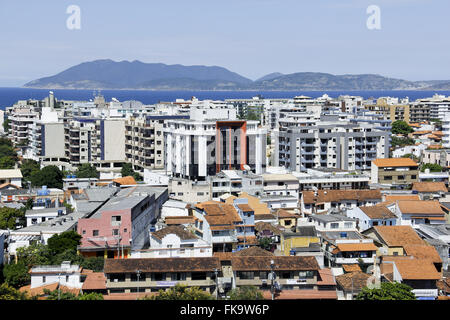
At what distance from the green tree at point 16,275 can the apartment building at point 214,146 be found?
6007mm

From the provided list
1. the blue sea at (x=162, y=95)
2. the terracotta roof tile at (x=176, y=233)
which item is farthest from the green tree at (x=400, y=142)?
the blue sea at (x=162, y=95)

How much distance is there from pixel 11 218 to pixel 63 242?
78.1 inches

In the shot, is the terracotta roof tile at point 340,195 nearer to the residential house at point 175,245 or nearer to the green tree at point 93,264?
the residential house at point 175,245

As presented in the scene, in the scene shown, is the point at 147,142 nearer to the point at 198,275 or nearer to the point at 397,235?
the point at 397,235

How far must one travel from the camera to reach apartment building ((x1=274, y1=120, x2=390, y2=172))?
13.3 metres

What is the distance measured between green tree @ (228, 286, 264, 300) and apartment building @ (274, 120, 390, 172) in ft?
25.7

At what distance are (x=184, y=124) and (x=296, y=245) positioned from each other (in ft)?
18.7

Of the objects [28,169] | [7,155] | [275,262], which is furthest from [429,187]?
[7,155]

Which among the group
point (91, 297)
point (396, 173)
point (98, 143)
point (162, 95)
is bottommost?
point (91, 297)

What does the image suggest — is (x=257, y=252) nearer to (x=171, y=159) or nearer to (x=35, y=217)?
(x=35, y=217)

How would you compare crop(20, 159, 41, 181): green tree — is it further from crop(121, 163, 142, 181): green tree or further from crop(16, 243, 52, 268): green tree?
crop(16, 243, 52, 268): green tree

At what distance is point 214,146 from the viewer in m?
11.9

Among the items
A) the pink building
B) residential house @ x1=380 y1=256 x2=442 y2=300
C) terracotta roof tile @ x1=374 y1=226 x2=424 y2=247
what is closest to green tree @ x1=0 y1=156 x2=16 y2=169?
the pink building

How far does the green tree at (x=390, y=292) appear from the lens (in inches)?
208
